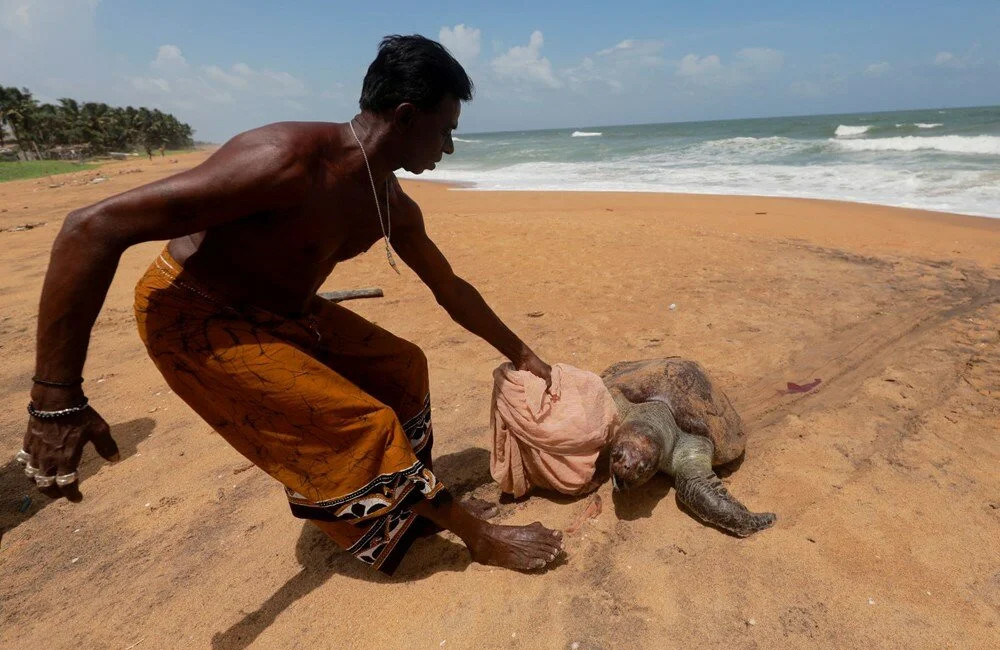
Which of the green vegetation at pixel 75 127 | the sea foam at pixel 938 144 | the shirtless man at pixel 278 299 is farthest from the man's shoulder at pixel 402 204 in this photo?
the green vegetation at pixel 75 127

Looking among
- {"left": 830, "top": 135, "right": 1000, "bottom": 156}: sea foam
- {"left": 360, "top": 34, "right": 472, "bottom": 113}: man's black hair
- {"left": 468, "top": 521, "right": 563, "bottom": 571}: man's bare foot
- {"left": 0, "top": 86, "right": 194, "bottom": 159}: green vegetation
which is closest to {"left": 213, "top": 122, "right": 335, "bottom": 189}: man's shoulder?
{"left": 360, "top": 34, "right": 472, "bottom": 113}: man's black hair

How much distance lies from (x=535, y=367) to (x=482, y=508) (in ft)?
2.23

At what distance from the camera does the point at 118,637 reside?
6.09 feet

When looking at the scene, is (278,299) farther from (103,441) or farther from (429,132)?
(429,132)

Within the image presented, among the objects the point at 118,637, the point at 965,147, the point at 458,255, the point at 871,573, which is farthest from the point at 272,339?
the point at 965,147

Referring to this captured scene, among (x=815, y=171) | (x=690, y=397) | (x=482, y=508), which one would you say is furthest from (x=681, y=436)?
(x=815, y=171)

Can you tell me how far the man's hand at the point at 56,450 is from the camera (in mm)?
1331

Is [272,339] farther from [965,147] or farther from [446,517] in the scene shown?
[965,147]

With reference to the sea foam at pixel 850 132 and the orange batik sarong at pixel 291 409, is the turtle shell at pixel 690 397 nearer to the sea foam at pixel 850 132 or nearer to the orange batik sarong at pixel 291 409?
the orange batik sarong at pixel 291 409

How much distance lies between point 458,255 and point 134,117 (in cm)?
6180

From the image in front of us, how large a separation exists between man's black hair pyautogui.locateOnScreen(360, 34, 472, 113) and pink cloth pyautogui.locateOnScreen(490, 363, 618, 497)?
1181 mm

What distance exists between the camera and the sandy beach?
5.88 feet

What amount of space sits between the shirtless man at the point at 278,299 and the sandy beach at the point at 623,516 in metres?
0.27

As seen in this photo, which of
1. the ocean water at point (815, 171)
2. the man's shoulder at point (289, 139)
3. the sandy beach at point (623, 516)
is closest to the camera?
the man's shoulder at point (289, 139)
